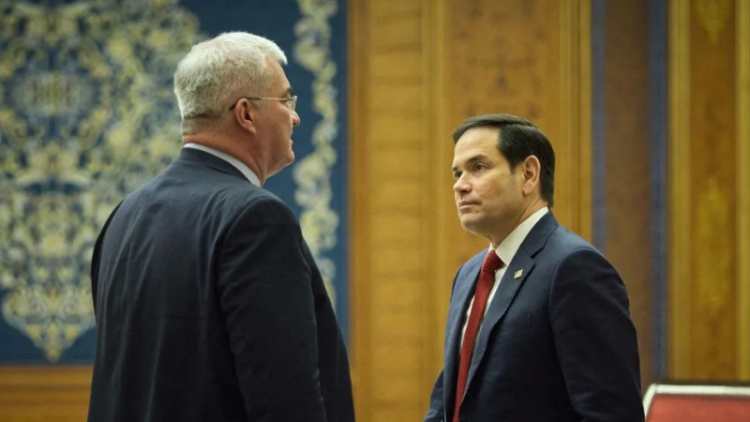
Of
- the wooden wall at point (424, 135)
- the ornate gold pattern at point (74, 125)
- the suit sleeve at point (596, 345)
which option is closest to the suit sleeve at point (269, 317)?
the suit sleeve at point (596, 345)

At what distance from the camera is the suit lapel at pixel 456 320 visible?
236cm

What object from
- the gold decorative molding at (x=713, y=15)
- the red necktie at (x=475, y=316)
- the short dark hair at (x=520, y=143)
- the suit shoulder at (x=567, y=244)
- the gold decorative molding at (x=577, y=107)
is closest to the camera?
the suit shoulder at (x=567, y=244)

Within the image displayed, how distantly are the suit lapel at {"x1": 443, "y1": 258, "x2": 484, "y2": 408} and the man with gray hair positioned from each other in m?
0.63

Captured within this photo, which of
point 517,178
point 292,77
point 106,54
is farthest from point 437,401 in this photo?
point 106,54

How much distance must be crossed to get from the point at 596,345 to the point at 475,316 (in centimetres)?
32

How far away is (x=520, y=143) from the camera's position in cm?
242

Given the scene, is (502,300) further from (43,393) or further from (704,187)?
(43,393)

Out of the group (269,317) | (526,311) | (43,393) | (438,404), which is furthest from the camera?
(43,393)

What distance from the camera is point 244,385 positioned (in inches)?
63.5

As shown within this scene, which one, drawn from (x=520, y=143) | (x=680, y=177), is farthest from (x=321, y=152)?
(x=520, y=143)

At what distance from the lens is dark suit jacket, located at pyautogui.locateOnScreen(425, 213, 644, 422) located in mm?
2092

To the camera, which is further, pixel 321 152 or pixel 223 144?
pixel 321 152

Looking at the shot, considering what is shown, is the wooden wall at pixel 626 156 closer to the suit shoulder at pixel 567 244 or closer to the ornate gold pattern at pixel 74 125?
the ornate gold pattern at pixel 74 125

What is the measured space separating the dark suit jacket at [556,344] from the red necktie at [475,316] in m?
0.05
